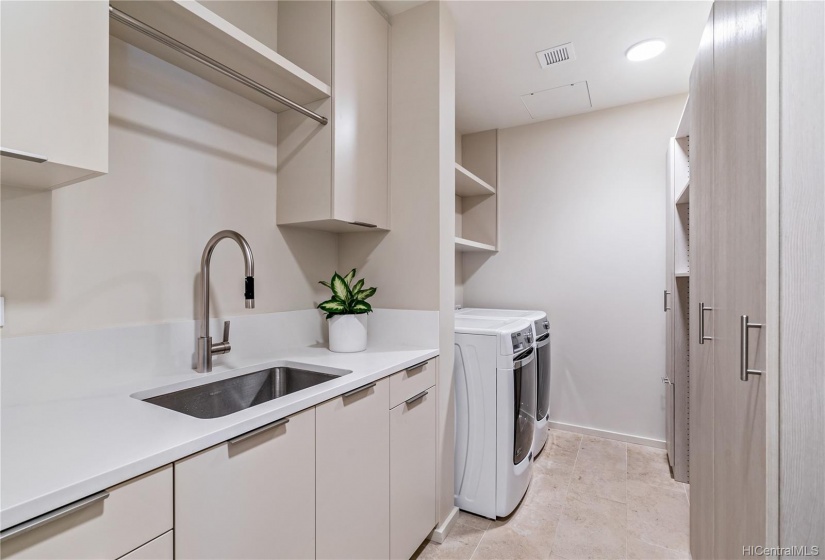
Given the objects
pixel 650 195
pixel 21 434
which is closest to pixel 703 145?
pixel 650 195

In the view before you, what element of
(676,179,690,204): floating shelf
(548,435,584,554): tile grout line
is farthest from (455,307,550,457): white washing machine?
(676,179,690,204): floating shelf

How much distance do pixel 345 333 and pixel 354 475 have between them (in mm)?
641

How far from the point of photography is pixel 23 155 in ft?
2.60

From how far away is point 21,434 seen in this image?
821 mm

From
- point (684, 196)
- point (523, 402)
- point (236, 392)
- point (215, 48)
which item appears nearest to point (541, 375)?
point (523, 402)

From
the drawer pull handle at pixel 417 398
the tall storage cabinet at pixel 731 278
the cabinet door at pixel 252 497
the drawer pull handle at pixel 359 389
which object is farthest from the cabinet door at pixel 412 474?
the tall storage cabinet at pixel 731 278

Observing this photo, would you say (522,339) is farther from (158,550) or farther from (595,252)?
(158,550)

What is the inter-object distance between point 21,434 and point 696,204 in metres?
2.08

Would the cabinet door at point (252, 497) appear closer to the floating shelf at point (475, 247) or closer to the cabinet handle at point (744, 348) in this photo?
the cabinet handle at point (744, 348)

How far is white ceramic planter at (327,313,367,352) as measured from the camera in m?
1.77

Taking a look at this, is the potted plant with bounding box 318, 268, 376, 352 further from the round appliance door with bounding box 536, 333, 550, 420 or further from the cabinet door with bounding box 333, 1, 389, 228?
the round appliance door with bounding box 536, 333, 550, 420

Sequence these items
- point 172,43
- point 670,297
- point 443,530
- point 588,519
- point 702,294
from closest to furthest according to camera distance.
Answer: point 172,43 < point 702,294 < point 443,530 < point 588,519 < point 670,297

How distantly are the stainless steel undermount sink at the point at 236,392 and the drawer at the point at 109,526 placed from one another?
1.66ft

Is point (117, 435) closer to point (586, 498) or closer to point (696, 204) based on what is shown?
point (696, 204)
